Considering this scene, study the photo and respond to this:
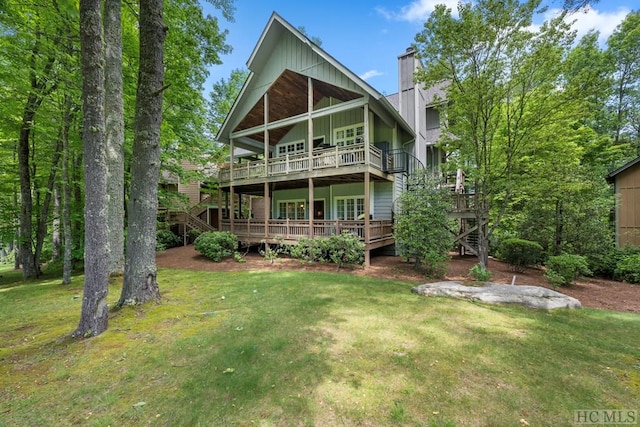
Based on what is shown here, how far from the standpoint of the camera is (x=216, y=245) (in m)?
11.7

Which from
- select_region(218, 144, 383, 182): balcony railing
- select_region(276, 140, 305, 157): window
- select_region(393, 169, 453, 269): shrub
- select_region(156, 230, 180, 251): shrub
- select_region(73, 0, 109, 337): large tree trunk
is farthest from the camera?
select_region(156, 230, 180, 251): shrub

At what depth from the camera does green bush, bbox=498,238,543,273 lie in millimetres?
10234

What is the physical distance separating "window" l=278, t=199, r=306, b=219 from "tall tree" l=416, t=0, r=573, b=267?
894 cm

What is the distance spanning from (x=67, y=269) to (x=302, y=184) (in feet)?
33.3

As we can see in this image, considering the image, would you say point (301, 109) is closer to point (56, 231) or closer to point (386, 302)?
point (386, 302)

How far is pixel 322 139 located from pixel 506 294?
1123 cm

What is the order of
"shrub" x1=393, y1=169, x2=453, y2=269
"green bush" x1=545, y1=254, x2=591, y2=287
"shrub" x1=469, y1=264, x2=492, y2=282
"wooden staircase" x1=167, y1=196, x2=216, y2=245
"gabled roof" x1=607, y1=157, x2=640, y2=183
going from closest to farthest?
"green bush" x1=545, y1=254, x2=591, y2=287 < "shrub" x1=469, y1=264, x2=492, y2=282 < "shrub" x1=393, y1=169, x2=453, y2=269 < "gabled roof" x1=607, y1=157, x2=640, y2=183 < "wooden staircase" x1=167, y1=196, x2=216, y2=245

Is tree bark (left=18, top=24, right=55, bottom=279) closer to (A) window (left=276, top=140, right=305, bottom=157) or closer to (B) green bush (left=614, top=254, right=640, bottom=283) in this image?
(A) window (left=276, top=140, right=305, bottom=157)

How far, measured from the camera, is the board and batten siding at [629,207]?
11.0 meters

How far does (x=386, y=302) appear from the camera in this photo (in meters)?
5.94

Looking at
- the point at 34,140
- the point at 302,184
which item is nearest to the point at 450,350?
the point at 302,184

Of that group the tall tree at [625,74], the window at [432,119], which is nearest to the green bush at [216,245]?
the window at [432,119]

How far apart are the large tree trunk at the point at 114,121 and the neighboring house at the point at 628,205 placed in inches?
726

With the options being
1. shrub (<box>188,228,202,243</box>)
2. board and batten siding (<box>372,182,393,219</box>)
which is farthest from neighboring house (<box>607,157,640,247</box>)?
shrub (<box>188,228,202,243</box>)
